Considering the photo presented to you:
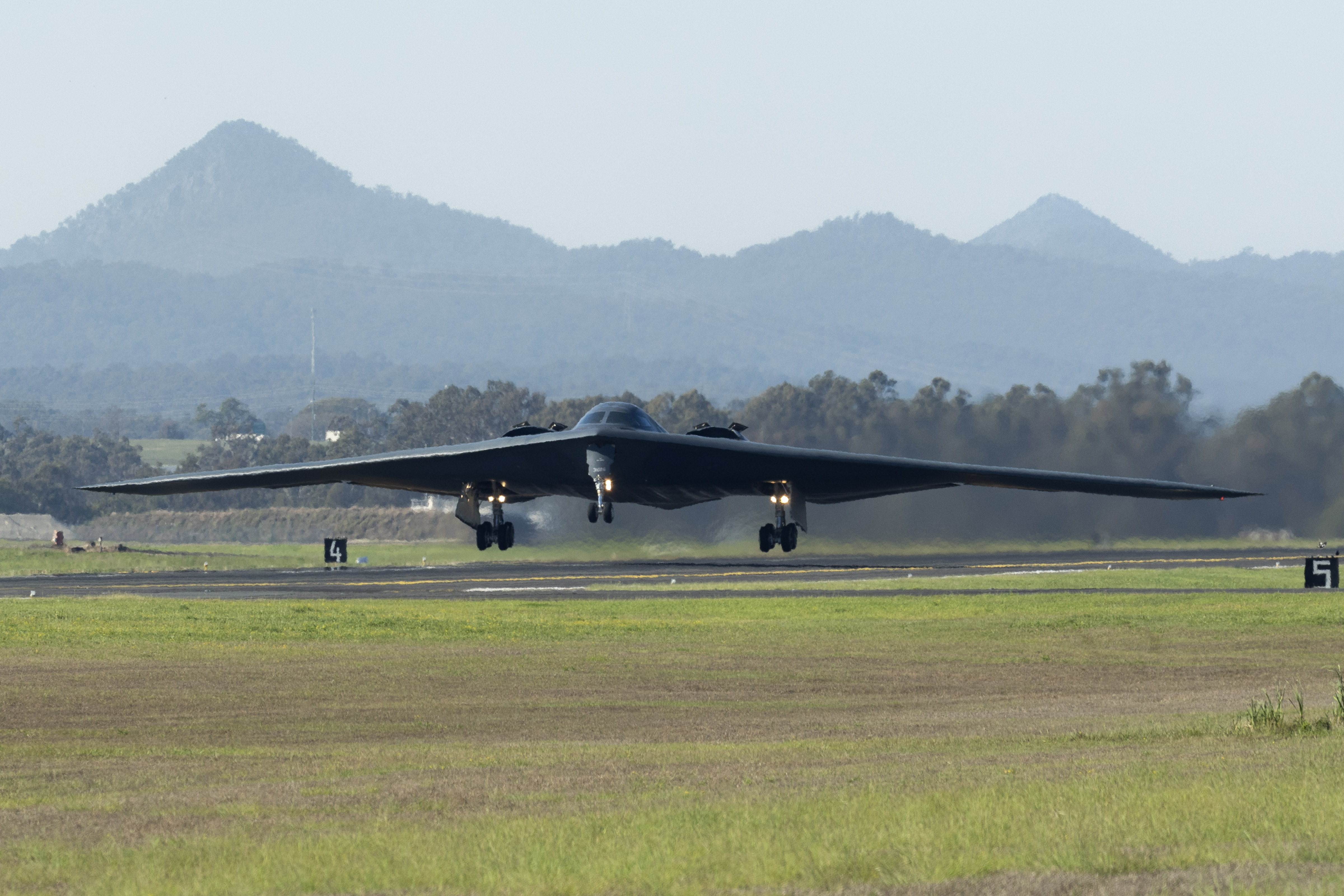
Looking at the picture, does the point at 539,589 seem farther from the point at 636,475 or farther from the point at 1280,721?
the point at 1280,721

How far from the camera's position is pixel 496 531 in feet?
131

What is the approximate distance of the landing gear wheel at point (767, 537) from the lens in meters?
37.5

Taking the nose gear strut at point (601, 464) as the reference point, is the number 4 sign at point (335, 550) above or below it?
below

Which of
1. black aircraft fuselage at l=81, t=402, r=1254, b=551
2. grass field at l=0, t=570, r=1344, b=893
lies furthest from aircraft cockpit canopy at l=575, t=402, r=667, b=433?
grass field at l=0, t=570, r=1344, b=893

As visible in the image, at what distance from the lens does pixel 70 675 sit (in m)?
28.6

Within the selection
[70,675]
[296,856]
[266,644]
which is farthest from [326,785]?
[266,644]

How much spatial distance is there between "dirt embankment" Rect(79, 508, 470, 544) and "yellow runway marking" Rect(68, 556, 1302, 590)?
47.5 metres

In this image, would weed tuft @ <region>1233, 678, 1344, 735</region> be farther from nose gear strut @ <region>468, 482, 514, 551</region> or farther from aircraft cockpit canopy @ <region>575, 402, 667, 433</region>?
nose gear strut @ <region>468, 482, 514, 551</region>

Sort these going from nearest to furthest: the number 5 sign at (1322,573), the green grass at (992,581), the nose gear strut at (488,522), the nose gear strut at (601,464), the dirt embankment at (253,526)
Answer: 1. the nose gear strut at (601,464)
2. the nose gear strut at (488,522)
3. the number 5 sign at (1322,573)
4. the green grass at (992,581)
5. the dirt embankment at (253,526)

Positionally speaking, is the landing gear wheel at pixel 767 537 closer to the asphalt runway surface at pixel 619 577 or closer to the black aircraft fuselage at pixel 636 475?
the black aircraft fuselage at pixel 636 475

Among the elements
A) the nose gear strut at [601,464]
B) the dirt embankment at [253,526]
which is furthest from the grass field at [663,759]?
the dirt embankment at [253,526]

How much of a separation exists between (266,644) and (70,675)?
803 cm

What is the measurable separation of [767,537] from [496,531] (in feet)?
24.7

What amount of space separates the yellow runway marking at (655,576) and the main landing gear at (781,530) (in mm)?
26403
